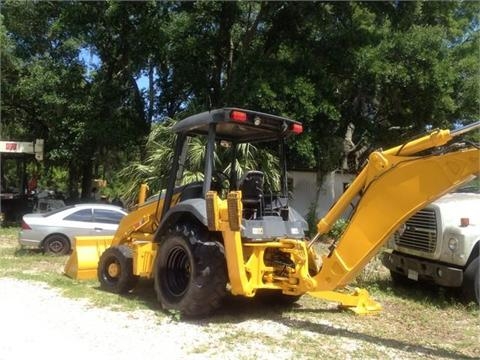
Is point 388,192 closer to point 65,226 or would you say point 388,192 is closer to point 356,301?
point 356,301

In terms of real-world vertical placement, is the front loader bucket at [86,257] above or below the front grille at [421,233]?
below

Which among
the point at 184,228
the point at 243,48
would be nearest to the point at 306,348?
the point at 184,228

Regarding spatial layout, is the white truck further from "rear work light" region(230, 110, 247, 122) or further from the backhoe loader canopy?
"rear work light" region(230, 110, 247, 122)

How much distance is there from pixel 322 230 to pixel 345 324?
1.26 metres

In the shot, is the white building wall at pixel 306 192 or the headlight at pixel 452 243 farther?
the white building wall at pixel 306 192

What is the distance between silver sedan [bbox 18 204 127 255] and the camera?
48.1ft

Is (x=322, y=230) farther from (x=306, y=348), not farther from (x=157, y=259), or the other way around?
(x=157, y=259)

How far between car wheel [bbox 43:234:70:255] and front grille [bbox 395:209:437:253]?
8.73m

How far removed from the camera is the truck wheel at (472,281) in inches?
336

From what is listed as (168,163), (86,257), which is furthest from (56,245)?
(86,257)

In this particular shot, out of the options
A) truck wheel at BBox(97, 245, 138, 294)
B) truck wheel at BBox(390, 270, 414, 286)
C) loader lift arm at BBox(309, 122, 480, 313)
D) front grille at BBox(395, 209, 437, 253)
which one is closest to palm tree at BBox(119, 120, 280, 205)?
truck wheel at BBox(97, 245, 138, 294)

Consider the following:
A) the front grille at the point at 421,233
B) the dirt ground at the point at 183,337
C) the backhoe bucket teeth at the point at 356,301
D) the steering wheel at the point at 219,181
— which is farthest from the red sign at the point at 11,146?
the backhoe bucket teeth at the point at 356,301

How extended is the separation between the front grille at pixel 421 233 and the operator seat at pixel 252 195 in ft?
9.59

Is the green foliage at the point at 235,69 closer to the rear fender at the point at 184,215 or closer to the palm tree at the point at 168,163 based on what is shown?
the palm tree at the point at 168,163
